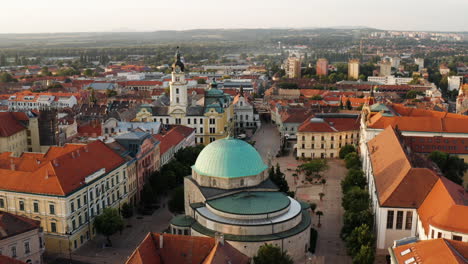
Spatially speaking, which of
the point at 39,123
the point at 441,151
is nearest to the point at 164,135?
the point at 39,123

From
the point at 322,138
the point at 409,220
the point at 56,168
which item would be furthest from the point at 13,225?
the point at 322,138

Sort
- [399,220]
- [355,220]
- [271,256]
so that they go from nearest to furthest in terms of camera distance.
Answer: [271,256] < [399,220] < [355,220]

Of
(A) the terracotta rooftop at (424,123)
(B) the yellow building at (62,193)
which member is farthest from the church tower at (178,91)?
(B) the yellow building at (62,193)

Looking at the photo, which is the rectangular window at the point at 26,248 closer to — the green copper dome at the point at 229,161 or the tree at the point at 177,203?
the tree at the point at 177,203

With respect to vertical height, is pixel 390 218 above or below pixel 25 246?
above

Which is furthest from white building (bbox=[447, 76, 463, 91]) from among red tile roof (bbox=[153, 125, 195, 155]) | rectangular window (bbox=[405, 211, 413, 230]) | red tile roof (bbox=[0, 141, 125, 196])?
red tile roof (bbox=[0, 141, 125, 196])

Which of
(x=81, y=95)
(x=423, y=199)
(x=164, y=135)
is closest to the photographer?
(x=423, y=199)

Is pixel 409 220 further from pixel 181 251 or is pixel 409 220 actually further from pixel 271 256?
pixel 181 251

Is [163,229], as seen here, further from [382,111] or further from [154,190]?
[382,111]
